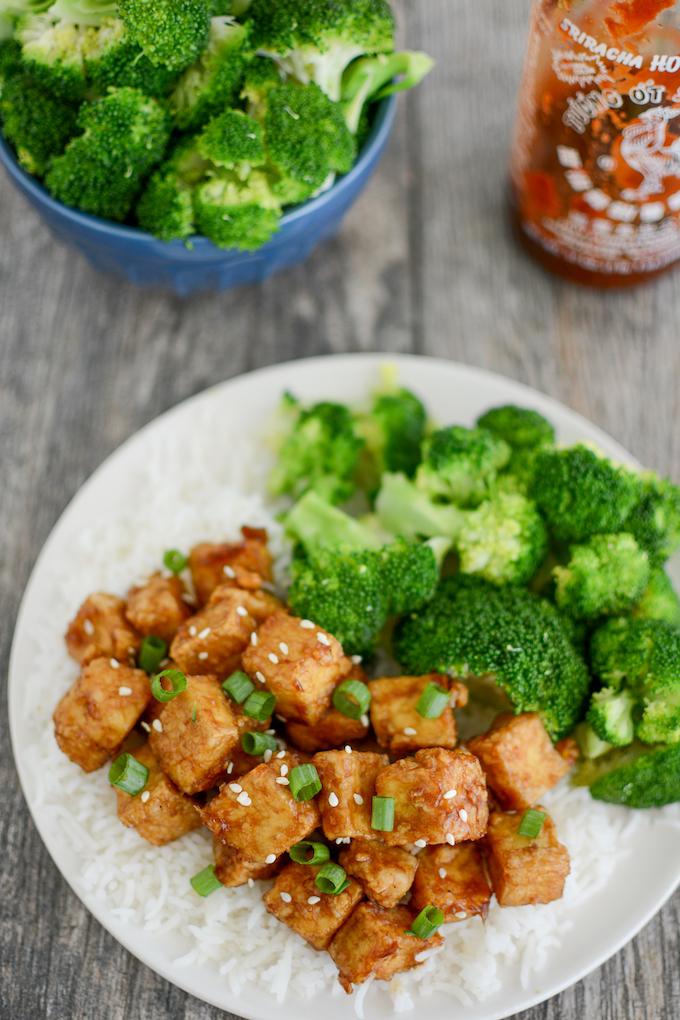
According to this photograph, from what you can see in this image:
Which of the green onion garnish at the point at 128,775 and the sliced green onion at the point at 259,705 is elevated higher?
the sliced green onion at the point at 259,705

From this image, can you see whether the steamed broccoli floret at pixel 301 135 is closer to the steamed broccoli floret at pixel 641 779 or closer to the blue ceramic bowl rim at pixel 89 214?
the blue ceramic bowl rim at pixel 89 214

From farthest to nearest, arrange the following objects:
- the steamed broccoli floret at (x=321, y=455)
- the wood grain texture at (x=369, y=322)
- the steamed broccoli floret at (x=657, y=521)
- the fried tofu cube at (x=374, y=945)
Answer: the wood grain texture at (x=369, y=322), the steamed broccoli floret at (x=321, y=455), the steamed broccoli floret at (x=657, y=521), the fried tofu cube at (x=374, y=945)

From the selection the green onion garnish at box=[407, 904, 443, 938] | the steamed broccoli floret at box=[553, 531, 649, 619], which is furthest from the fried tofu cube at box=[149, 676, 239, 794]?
the steamed broccoli floret at box=[553, 531, 649, 619]

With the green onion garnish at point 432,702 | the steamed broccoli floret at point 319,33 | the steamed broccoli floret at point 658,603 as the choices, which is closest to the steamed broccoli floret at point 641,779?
the steamed broccoli floret at point 658,603

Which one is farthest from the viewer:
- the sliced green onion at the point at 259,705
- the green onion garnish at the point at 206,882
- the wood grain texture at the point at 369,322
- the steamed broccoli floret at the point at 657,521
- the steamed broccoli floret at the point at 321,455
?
the wood grain texture at the point at 369,322

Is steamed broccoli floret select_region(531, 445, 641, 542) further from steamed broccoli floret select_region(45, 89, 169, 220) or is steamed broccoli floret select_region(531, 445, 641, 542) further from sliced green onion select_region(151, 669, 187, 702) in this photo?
steamed broccoli floret select_region(45, 89, 169, 220)

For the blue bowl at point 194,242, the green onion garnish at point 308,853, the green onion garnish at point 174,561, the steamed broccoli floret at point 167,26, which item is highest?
the steamed broccoli floret at point 167,26

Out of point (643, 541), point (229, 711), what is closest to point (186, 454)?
point (229, 711)
